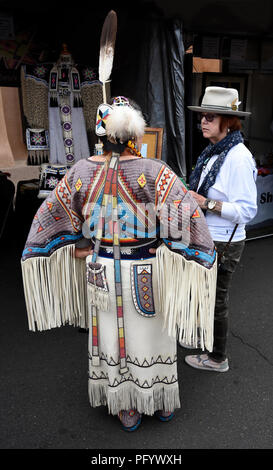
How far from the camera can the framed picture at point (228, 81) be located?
5.38 m

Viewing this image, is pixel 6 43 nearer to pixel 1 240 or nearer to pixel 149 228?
pixel 1 240

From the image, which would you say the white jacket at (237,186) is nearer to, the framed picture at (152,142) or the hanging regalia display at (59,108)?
the framed picture at (152,142)

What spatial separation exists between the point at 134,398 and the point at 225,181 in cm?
127

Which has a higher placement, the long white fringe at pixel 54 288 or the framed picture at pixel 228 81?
the framed picture at pixel 228 81

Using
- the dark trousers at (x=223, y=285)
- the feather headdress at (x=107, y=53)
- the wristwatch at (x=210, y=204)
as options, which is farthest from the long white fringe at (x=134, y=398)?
the feather headdress at (x=107, y=53)

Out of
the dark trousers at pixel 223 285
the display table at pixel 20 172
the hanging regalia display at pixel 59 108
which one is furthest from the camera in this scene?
the display table at pixel 20 172

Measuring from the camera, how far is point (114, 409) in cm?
206

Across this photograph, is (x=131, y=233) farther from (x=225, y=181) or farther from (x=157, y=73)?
(x=157, y=73)

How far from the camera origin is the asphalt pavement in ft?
6.82

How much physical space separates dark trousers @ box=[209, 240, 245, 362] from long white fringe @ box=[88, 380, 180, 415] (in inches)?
21.8

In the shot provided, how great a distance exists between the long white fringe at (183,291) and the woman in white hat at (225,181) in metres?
0.50

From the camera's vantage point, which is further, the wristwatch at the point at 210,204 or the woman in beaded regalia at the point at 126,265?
the wristwatch at the point at 210,204
